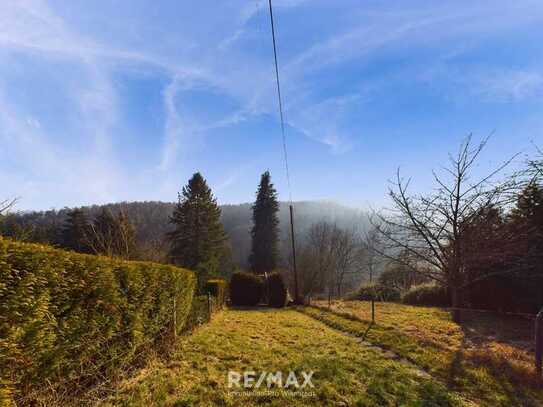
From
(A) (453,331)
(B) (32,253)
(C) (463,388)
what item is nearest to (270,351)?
(C) (463,388)

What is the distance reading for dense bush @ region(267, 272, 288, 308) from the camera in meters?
20.8

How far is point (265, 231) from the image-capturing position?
1329 inches

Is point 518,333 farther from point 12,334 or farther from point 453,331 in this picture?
point 12,334

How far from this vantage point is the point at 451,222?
1009 centimetres

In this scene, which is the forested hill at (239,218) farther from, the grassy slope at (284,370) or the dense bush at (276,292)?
the grassy slope at (284,370)

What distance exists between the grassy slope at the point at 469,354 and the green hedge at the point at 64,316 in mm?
4907

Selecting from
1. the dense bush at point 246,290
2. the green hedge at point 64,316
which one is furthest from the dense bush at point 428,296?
the green hedge at point 64,316

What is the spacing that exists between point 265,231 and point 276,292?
1318 cm

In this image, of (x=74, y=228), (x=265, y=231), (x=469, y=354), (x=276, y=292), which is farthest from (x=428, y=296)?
(x=74, y=228)

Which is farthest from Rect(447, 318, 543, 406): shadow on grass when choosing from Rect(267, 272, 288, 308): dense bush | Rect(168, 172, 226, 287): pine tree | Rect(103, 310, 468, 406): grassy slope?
Rect(168, 172, 226, 287): pine tree

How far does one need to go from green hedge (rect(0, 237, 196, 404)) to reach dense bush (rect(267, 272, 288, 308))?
629 inches

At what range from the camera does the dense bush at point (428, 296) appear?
18109mm

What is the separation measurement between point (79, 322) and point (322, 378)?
3334mm
